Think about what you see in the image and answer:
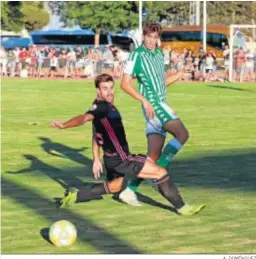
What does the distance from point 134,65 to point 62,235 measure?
2.78 metres

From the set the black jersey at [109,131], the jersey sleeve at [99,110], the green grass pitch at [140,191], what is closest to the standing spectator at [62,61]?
the green grass pitch at [140,191]

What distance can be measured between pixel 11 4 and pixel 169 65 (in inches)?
1181

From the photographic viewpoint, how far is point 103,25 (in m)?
80.9

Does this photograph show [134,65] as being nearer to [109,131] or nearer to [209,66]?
[109,131]

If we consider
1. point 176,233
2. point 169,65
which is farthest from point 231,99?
point 176,233

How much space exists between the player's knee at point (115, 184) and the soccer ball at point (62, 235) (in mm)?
1939

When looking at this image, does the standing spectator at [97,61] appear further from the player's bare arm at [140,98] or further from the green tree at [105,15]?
the player's bare arm at [140,98]

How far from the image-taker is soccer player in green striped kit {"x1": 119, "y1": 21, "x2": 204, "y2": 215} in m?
10.7

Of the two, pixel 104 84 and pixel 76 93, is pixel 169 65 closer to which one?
pixel 76 93

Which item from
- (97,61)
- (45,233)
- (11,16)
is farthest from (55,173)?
(11,16)

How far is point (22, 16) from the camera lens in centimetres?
8825

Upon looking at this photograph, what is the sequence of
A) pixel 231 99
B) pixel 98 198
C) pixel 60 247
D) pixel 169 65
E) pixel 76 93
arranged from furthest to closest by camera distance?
pixel 169 65 < pixel 76 93 < pixel 231 99 < pixel 98 198 < pixel 60 247

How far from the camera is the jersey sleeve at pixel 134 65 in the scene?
10.8 meters

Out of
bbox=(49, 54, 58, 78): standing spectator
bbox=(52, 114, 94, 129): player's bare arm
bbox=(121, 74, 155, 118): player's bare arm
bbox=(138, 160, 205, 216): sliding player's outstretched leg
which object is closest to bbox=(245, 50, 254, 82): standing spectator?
bbox=(49, 54, 58, 78): standing spectator
